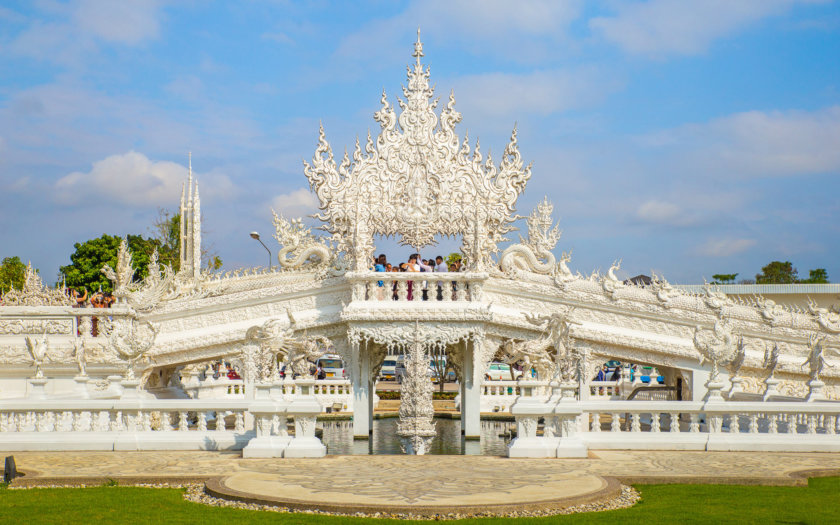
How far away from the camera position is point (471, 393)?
16.5 m

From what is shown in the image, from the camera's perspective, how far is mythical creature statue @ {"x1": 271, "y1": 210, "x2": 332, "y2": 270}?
1848 cm

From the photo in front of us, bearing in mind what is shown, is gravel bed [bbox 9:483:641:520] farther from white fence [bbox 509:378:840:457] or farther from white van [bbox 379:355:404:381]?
white van [bbox 379:355:404:381]

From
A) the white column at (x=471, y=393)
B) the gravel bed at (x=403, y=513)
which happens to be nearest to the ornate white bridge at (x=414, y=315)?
the white column at (x=471, y=393)

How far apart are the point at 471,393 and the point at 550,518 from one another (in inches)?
353

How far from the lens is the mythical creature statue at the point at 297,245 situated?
1848cm

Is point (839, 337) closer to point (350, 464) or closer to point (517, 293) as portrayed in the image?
point (517, 293)

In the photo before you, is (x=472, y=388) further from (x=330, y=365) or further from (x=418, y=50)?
(x=330, y=365)

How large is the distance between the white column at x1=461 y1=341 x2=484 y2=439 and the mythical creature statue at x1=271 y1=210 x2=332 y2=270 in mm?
4150

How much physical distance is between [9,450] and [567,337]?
957 cm

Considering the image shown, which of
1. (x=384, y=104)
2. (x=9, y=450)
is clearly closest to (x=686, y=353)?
(x=384, y=104)

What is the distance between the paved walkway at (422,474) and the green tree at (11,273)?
31.8 m

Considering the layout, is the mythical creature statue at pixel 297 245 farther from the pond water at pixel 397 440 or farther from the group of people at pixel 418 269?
the pond water at pixel 397 440

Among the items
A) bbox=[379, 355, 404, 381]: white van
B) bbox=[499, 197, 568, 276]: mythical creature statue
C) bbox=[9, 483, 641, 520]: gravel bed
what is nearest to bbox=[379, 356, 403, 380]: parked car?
bbox=[379, 355, 404, 381]: white van

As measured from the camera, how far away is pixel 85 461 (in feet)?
36.0
